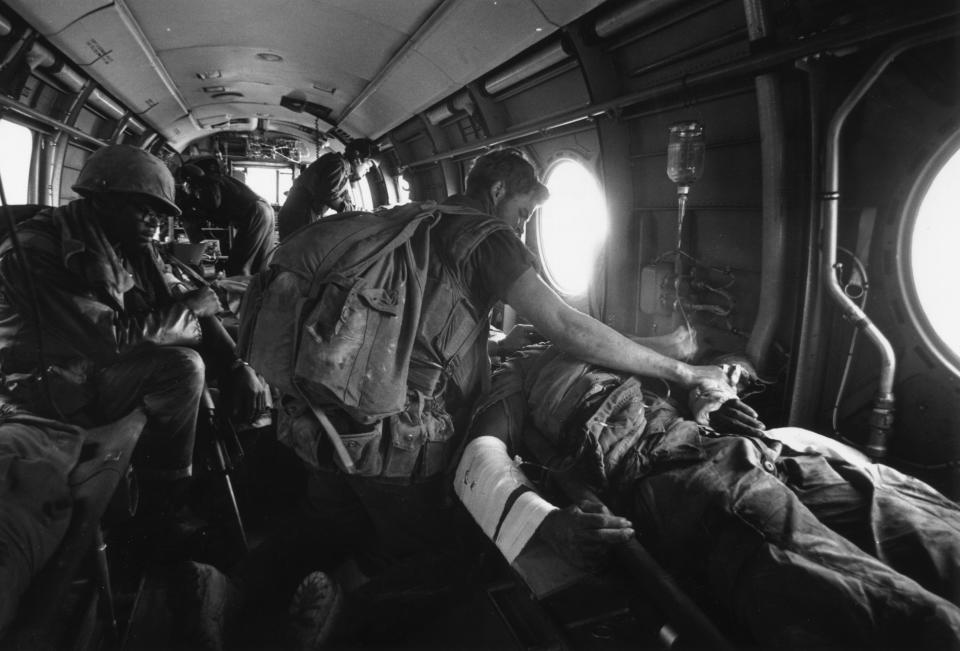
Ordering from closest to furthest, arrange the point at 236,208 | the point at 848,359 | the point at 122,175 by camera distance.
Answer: the point at 848,359
the point at 122,175
the point at 236,208

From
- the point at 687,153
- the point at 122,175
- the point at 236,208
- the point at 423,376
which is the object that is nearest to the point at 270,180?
the point at 236,208

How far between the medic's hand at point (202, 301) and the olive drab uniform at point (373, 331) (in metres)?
1.42

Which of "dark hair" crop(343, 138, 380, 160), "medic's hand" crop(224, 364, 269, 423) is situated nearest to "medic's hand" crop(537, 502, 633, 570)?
"medic's hand" crop(224, 364, 269, 423)

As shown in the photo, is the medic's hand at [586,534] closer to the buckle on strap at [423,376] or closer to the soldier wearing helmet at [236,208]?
the buckle on strap at [423,376]

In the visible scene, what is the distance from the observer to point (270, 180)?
16672mm

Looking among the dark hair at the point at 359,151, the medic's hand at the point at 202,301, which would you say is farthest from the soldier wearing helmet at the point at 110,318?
the dark hair at the point at 359,151

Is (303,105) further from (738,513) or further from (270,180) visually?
(738,513)

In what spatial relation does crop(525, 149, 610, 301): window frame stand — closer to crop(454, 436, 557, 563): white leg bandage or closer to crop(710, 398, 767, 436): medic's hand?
crop(710, 398, 767, 436): medic's hand

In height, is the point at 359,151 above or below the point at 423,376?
above

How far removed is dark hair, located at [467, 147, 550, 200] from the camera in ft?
8.61

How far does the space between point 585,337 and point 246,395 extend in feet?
8.83

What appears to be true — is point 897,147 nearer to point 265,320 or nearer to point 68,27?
point 265,320

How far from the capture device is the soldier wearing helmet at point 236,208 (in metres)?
6.14

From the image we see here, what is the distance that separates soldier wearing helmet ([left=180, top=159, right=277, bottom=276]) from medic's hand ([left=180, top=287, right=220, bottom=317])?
2.92 m
